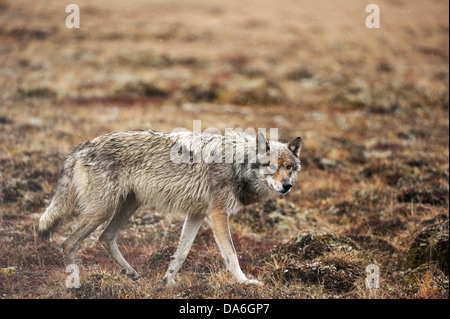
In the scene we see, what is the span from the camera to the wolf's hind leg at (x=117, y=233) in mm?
6664

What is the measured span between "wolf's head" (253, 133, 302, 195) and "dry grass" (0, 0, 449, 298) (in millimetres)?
1483

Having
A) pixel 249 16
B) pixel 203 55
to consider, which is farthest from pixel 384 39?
pixel 203 55

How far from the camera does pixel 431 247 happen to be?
743cm

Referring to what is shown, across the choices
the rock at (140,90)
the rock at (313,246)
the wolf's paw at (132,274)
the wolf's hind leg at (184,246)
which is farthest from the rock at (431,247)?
the rock at (140,90)

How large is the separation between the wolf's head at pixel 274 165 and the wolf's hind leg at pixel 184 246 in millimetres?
1211

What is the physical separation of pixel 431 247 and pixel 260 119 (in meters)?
12.7

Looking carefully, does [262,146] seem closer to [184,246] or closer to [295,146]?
[295,146]

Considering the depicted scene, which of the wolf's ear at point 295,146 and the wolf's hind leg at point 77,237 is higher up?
the wolf's ear at point 295,146

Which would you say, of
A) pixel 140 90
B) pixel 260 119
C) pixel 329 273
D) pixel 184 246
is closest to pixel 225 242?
pixel 184 246

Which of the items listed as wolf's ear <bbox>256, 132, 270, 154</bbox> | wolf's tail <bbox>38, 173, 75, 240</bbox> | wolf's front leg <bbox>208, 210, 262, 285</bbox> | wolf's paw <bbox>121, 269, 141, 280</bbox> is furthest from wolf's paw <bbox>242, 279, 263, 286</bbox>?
wolf's tail <bbox>38, 173, 75, 240</bbox>

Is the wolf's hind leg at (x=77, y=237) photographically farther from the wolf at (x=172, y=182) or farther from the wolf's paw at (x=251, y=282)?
the wolf's paw at (x=251, y=282)

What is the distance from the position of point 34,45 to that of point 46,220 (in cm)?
2841

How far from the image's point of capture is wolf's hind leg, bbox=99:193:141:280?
6.66 m

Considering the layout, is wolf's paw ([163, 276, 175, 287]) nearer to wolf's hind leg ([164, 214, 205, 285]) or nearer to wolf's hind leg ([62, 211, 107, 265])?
wolf's hind leg ([164, 214, 205, 285])
